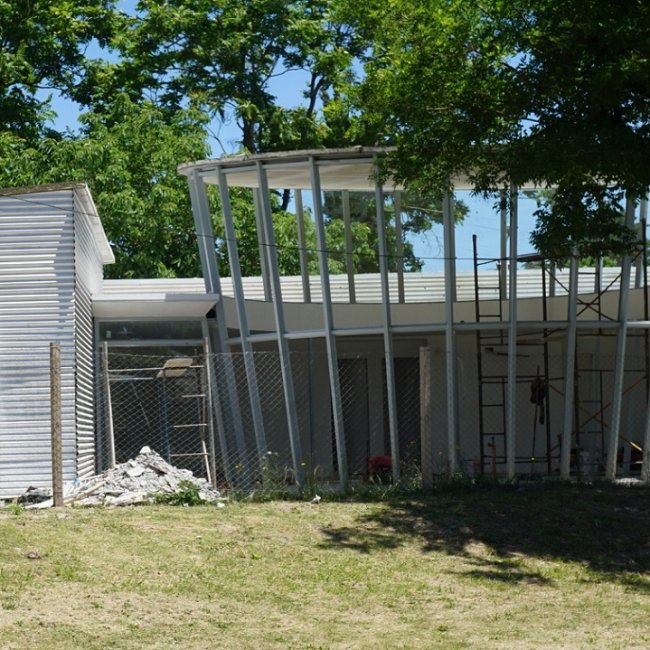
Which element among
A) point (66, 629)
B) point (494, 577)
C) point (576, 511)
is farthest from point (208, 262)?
point (66, 629)

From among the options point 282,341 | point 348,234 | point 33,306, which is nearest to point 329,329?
point 282,341

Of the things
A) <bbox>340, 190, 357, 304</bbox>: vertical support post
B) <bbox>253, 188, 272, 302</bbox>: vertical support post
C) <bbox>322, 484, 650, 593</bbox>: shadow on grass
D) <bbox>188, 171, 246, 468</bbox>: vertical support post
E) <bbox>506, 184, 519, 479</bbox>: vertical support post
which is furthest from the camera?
<bbox>340, 190, 357, 304</bbox>: vertical support post

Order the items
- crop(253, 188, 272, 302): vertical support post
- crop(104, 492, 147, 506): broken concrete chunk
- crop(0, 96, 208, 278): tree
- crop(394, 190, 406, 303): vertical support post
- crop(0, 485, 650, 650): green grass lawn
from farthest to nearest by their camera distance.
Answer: crop(0, 96, 208, 278): tree
crop(394, 190, 406, 303): vertical support post
crop(253, 188, 272, 302): vertical support post
crop(104, 492, 147, 506): broken concrete chunk
crop(0, 485, 650, 650): green grass lawn

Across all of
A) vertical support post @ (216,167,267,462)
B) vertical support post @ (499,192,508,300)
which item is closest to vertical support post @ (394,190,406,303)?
vertical support post @ (499,192,508,300)

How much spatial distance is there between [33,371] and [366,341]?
7.47 metres

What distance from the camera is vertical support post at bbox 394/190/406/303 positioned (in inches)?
806

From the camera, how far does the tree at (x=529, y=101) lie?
12797 mm

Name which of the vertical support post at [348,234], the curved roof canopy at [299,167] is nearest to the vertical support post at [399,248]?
the vertical support post at [348,234]

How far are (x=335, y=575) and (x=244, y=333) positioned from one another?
7.66m

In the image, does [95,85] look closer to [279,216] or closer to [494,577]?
[279,216]

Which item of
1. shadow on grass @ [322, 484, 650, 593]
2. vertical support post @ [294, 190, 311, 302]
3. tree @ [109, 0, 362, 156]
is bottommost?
shadow on grass @ [322, 484, 650, 593]

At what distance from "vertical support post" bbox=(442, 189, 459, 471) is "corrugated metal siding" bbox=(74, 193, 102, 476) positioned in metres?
5.30

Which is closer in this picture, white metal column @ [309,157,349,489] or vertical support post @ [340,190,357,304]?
white metal column @ [309,157,349,489]

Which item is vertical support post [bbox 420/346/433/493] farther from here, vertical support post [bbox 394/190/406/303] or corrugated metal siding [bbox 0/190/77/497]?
vertical support post [bbox 394/190/406/303]
